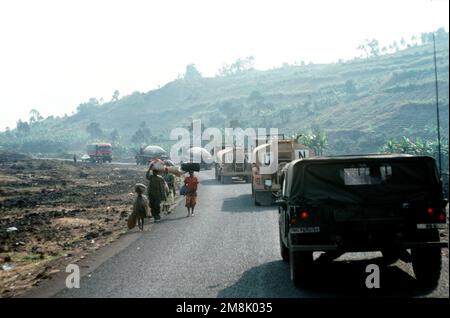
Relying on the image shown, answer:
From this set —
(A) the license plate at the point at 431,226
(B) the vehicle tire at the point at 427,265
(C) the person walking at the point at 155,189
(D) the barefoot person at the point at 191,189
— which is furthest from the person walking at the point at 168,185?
(A) the license plate at the point at 431,226

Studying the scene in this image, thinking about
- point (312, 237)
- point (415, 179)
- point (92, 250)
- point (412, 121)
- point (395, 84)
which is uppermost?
point (395, 84)

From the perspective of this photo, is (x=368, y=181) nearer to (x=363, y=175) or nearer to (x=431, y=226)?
(x=363, y=175)

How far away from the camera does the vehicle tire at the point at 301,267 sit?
8914 millimetres

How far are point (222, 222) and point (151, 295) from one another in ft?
30.8

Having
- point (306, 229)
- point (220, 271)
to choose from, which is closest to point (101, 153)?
point (220, 271)

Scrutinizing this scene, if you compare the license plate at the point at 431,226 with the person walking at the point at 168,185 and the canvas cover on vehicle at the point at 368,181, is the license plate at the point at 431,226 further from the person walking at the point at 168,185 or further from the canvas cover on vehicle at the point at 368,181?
the person walking at the point at 168,185

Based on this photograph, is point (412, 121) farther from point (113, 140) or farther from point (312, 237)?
point (312, 237)

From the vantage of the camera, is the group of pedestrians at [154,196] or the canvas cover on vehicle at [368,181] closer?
the canvas cover on vehicle at [368,181]

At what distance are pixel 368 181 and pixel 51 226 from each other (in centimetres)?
1387

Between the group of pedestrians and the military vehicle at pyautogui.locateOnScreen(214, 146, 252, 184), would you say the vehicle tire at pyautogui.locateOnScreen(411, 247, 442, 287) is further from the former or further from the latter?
the military vehicle at pyautogui.locateOnScreen(214, 146, 252, 184)

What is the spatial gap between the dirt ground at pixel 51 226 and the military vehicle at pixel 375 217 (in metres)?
5.08

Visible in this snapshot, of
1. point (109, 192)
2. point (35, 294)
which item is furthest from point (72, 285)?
point (109, 192)

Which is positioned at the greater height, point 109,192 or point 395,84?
point 395,84

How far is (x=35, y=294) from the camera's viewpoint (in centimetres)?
963
